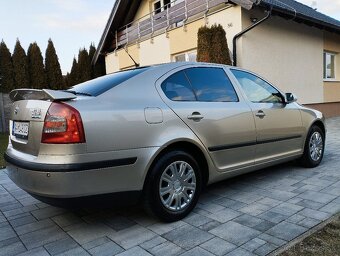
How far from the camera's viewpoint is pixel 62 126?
2613 mm

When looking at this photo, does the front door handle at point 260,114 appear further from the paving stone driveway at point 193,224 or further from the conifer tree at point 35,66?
the conifer tree at point 35,66

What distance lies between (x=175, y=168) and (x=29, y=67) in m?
14.1

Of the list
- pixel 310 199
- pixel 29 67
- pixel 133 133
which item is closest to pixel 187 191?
pixel 133 133

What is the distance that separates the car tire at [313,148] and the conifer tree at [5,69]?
1357 cm

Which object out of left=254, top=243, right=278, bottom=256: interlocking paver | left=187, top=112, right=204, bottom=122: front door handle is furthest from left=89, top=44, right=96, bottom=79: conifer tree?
left=254, top=243, right=278, bottom=256: interlocking paver

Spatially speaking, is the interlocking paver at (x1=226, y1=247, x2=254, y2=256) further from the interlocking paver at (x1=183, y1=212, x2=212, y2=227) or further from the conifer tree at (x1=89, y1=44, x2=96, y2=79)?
the conifer tree at (x1=89, y1=44, x2=96, y2=79)

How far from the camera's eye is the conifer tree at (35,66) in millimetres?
15141

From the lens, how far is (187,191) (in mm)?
3320

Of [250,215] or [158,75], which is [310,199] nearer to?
[250,215]

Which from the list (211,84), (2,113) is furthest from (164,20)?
(211,84)

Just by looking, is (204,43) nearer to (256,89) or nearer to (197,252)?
(256,89)

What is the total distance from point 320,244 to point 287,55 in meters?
9.67

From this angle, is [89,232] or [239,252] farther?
[89,232]

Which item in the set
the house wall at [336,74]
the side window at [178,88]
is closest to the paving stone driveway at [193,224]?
the side window at [178,88]
